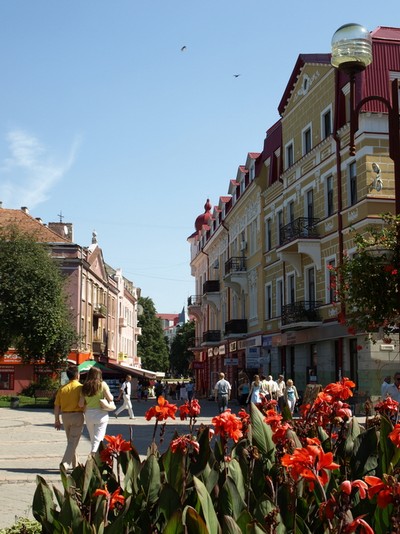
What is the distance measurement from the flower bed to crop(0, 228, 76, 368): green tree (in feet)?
122

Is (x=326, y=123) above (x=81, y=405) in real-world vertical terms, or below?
above

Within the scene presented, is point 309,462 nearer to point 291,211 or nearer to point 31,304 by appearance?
point 291,211

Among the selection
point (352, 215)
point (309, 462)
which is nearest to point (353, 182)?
point (352, 215)

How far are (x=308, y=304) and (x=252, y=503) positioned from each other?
27.3 m

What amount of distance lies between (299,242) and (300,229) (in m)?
0.89

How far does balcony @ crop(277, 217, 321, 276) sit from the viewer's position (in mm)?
30562

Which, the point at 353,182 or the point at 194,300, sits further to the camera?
the point at 194,300

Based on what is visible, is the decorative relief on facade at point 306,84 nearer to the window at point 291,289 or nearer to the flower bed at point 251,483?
the window at point 291,289

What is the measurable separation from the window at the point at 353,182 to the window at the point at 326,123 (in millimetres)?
2475

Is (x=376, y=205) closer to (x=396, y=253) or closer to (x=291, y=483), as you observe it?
(x=396, y=253)

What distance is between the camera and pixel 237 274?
44.6 metres

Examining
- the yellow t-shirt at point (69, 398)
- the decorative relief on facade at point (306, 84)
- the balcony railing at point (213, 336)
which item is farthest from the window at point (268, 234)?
the yellow t-shirt at point (69, 398)

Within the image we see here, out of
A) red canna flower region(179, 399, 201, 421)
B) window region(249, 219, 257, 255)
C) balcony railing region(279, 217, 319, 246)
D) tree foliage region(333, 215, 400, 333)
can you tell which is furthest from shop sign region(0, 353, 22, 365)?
red canna flower region(179, 399, 201, 421)

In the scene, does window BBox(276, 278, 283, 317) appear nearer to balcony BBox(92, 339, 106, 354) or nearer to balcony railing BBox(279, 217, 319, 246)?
balcony railing BBox(279, 217, 319, 246)
